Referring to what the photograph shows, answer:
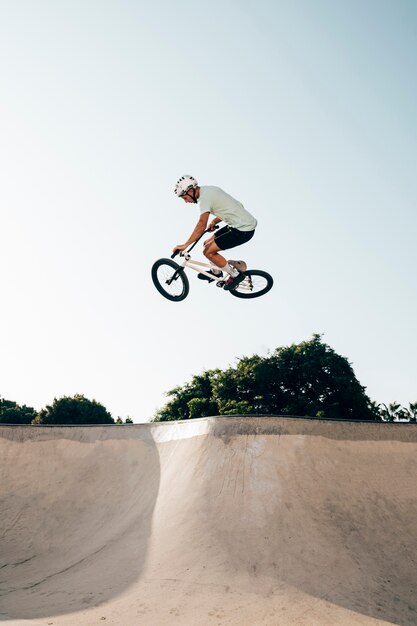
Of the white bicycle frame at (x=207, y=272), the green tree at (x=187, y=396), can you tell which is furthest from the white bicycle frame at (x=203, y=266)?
the green tree at (x=187, y=396)

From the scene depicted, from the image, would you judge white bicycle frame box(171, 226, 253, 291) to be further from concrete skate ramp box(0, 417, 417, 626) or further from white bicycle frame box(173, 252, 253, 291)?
concrete skate ramp box(0, 417, 417, 626)

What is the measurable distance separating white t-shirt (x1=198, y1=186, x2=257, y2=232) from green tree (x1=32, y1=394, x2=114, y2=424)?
3900 cm

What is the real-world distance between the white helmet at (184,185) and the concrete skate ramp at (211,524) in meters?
6.42

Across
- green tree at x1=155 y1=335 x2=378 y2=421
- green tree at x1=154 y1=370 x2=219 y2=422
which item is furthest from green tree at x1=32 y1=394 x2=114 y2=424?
green tree at x1=155 y1=335 x2=378 y2=421

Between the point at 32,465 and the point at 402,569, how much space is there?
10046 mm

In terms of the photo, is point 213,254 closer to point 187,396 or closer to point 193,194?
point 193,194

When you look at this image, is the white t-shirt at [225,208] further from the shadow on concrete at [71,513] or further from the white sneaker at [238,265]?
the shadow on concrete at [71,513]

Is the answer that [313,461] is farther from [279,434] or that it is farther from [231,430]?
[231,430]

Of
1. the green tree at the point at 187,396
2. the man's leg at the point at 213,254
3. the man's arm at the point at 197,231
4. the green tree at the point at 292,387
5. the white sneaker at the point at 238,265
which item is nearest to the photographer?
the man's arm at the point at 197,231

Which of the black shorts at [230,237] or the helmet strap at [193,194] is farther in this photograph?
the black shorts at [230,237]

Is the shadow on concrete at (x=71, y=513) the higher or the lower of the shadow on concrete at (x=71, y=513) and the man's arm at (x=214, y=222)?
the lower

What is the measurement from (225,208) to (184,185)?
753 millimetres

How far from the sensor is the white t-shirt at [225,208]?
24.0ft

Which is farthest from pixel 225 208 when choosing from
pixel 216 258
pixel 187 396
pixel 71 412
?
pixel 71 412
